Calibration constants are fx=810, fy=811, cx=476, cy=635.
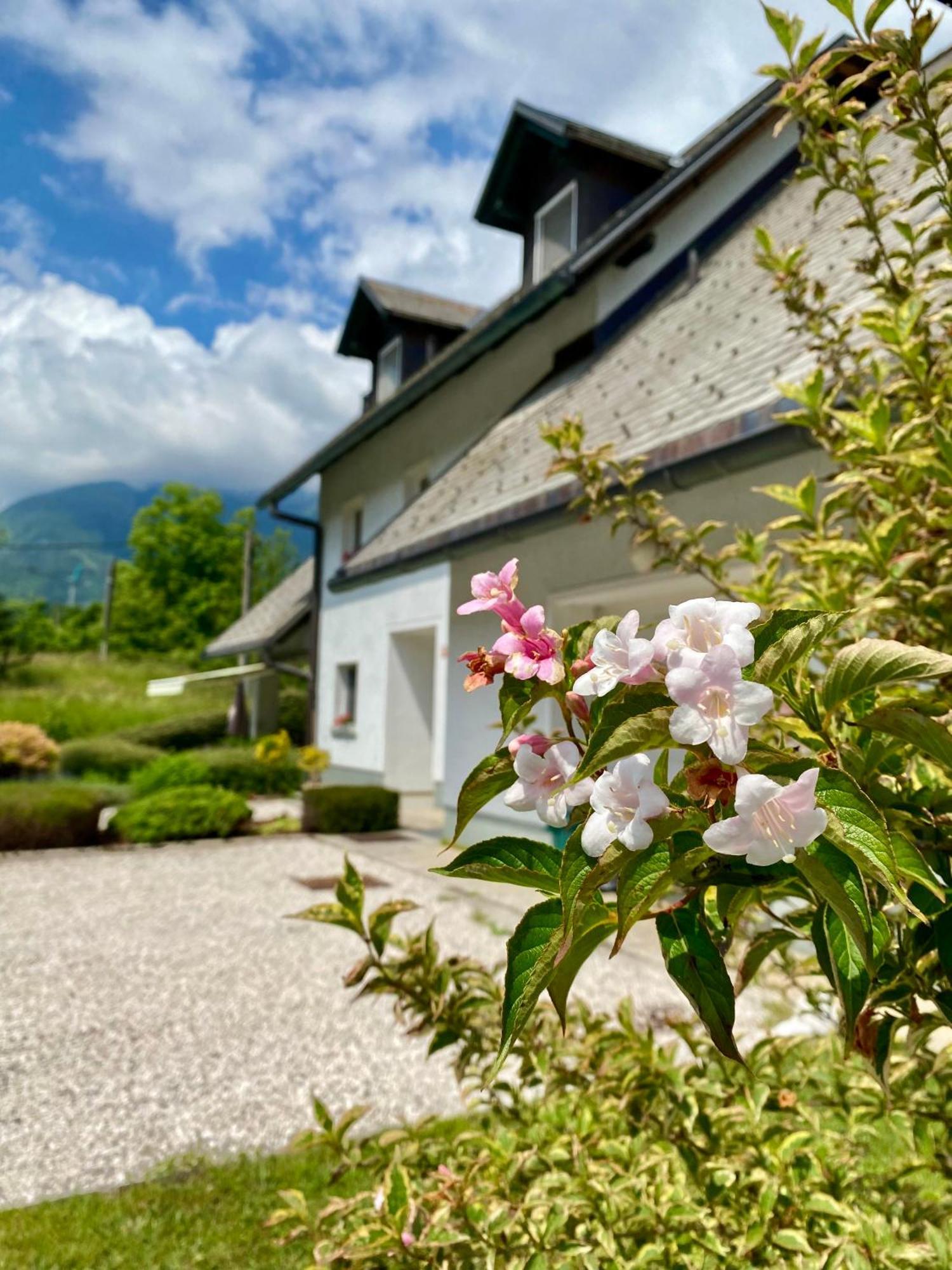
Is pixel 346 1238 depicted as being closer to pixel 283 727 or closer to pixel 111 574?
pixel 283 727

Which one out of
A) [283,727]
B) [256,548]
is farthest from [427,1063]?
[256,548]

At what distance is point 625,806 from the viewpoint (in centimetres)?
67

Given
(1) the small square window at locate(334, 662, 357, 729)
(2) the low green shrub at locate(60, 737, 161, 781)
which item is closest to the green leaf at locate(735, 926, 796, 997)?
(1) the small square window at locate(334, 662, 357, 729)

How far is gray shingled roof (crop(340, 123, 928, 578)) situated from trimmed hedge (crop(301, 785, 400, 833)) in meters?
3.24

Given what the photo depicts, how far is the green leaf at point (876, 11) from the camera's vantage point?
4.18 feet

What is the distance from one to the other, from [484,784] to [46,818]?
1125 centimetres

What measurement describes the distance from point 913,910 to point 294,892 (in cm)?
784

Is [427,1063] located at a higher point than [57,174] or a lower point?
lower

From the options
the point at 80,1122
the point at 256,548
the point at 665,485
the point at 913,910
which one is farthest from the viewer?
the point at 256,548

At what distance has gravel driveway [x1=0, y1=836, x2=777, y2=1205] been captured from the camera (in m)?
3.34

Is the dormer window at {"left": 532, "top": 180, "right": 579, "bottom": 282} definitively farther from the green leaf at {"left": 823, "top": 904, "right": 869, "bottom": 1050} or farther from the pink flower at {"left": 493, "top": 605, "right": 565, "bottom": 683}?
the green leaf at {"left": 823, "top": 904, "right": 869, "bottom": 1050}

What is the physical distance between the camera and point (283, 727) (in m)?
24.2

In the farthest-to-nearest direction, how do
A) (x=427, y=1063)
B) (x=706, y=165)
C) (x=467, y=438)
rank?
(x=467, y=438) < (x=706, y=165) < (x=427, y=1063)

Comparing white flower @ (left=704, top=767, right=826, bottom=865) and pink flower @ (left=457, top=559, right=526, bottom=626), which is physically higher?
pink flower @ (left=457, top=559, right=526, bottom=626)
